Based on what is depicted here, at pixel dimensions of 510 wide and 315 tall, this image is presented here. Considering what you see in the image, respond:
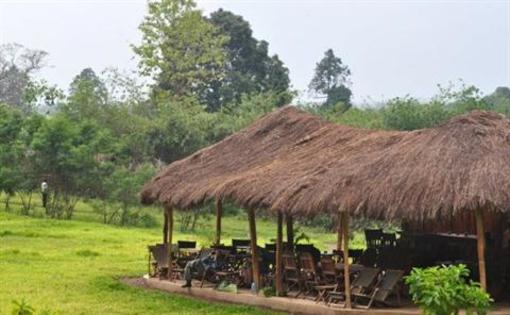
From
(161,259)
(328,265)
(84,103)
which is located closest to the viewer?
(328,265)

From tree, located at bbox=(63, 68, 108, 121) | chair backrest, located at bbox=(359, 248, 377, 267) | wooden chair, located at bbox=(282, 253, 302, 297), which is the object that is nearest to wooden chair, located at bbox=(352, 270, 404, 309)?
wooden chair, located at bbox=(282, 253, 302, 297)

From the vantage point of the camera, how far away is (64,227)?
28125 mm

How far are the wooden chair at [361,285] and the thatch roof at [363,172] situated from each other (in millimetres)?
988

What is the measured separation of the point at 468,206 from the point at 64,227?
18.9 m

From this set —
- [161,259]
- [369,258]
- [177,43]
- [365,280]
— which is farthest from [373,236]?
[177,43]

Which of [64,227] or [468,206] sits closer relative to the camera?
[468,206]

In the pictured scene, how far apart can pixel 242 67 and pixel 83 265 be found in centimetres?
3410

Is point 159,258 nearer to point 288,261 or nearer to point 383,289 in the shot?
point 288,261

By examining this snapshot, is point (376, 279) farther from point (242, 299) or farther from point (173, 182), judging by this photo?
point (173, 182)

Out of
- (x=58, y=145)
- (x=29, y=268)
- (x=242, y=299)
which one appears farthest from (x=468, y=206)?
(x=58, y=145)

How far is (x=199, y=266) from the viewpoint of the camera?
607 inches

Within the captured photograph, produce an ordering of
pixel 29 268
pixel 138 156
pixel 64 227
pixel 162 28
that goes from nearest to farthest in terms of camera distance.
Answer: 1. pixel 29 268
2. pixel 64 227
3. pixel 138 156
4. pixel 162 28

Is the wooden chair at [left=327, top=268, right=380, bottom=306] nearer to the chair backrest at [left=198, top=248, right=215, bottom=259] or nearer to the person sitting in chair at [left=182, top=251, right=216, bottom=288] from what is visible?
the person sitting in chair at [left=182, top=251, right=216, bottom=288]

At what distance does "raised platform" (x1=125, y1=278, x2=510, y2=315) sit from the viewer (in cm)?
1235
